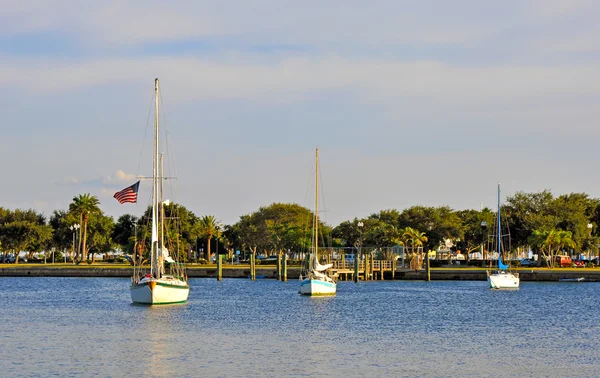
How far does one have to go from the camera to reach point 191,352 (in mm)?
45250

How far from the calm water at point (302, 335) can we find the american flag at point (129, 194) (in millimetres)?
8135

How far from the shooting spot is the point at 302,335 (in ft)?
176

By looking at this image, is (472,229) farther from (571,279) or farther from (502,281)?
(502,281)

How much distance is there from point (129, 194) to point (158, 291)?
877cm

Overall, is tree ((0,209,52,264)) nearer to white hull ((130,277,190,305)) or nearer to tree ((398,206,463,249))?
tree ((398,206,463,249))

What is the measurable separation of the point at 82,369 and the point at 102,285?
71233 mm

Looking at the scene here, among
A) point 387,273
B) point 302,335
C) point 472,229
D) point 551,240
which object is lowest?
point 302,335

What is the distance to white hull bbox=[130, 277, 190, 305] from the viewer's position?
225 feet

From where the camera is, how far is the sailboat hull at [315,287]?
8562cm

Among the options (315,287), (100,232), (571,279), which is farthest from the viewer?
(100,232)

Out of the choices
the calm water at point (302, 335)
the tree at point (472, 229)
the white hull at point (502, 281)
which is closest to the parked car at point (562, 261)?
the tree at point (472, 229)

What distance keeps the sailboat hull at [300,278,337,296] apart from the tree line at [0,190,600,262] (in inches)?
1978

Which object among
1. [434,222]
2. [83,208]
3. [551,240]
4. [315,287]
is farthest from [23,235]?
[315,287]

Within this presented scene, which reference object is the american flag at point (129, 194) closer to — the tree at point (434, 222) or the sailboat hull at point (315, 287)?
the sailboat hull at point (315, 287)
